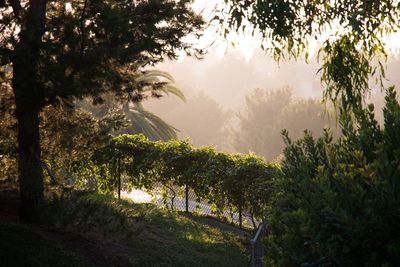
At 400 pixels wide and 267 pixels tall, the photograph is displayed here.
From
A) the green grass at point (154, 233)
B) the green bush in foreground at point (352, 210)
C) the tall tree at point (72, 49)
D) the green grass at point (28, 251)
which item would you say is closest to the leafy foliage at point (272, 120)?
the green grass at point (154, 233)

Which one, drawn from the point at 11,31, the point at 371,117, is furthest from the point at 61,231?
the point at 371,117

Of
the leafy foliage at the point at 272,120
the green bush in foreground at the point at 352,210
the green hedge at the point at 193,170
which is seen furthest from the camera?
the leafy foliage at the point at 272,120

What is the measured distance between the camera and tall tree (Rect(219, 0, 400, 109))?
830 cm

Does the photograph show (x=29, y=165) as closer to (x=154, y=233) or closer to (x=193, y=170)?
(x=154, y=233)

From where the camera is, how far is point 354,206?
12.2 feet

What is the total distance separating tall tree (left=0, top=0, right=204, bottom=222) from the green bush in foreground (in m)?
3.57

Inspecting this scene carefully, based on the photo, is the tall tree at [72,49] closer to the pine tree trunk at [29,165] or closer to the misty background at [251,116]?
the pine tree trunk at [29,165]

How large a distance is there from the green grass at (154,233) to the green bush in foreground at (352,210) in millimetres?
3819

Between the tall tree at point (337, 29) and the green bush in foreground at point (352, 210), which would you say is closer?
the green bush in foreground at point (352, 210)

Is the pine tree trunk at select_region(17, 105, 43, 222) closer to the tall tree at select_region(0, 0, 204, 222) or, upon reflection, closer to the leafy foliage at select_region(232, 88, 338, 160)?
the tall tree at select_region(0, 0, 204, 222)

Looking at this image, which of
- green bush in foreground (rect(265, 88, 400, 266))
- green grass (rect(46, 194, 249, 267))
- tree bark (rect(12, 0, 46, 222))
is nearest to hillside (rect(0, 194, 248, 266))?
green grass (rect(46, 194, 249, 267))

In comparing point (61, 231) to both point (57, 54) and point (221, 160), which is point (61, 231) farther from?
point (221, 160)

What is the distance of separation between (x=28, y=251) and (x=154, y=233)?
3.57m

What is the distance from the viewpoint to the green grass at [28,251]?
6.79m
